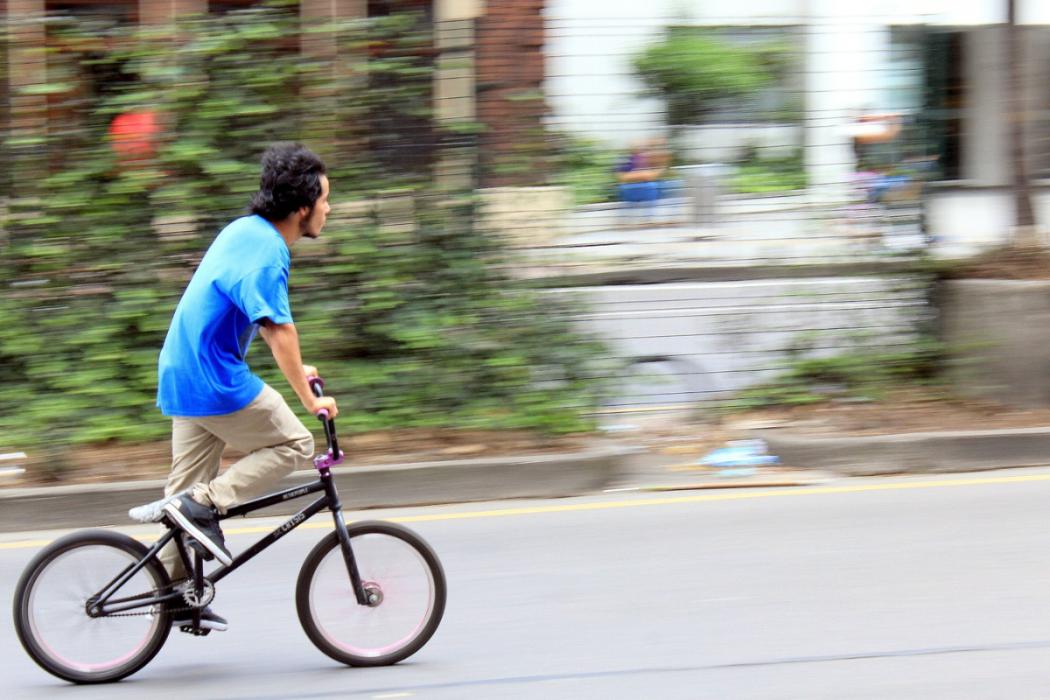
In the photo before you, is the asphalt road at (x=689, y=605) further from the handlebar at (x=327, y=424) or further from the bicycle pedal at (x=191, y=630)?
the handlebar at (x=327, y=424)

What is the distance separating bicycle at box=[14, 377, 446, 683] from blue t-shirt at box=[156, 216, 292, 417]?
1.00 feet

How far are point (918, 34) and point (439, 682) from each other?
21.1 feet

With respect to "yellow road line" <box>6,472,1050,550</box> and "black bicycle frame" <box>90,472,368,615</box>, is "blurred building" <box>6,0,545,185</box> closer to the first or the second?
"yellow road line" <box>6,472,1050,550</box>

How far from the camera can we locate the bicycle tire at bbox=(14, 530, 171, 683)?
437cm

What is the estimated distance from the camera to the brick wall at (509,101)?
8.24 m

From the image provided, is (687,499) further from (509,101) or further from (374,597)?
(509,101)

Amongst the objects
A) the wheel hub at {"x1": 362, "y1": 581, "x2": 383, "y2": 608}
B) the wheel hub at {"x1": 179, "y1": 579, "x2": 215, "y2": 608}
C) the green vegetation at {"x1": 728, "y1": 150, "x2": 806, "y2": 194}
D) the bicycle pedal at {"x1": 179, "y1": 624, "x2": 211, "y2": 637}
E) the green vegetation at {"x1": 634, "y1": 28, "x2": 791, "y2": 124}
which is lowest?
the bicycle pedal at {"x1": 179, "y1": 624, "x2": 211, "y2": 637}

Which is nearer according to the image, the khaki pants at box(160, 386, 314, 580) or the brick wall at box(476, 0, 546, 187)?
the khaki pants at box(160, 386, 314, 580)

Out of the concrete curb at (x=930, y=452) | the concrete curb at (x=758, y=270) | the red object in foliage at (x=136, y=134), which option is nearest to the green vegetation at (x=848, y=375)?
the concrete curb at (x=758, y=270)

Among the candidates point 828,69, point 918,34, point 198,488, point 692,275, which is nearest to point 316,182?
point 198,488

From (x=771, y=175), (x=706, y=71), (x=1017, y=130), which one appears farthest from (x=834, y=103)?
(x=1017, y=130)

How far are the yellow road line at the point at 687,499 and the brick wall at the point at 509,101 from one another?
2438mm

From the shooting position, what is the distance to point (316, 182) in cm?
438

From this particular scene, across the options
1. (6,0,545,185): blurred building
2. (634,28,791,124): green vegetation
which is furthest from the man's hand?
(634,28,791,124): green vegetation
